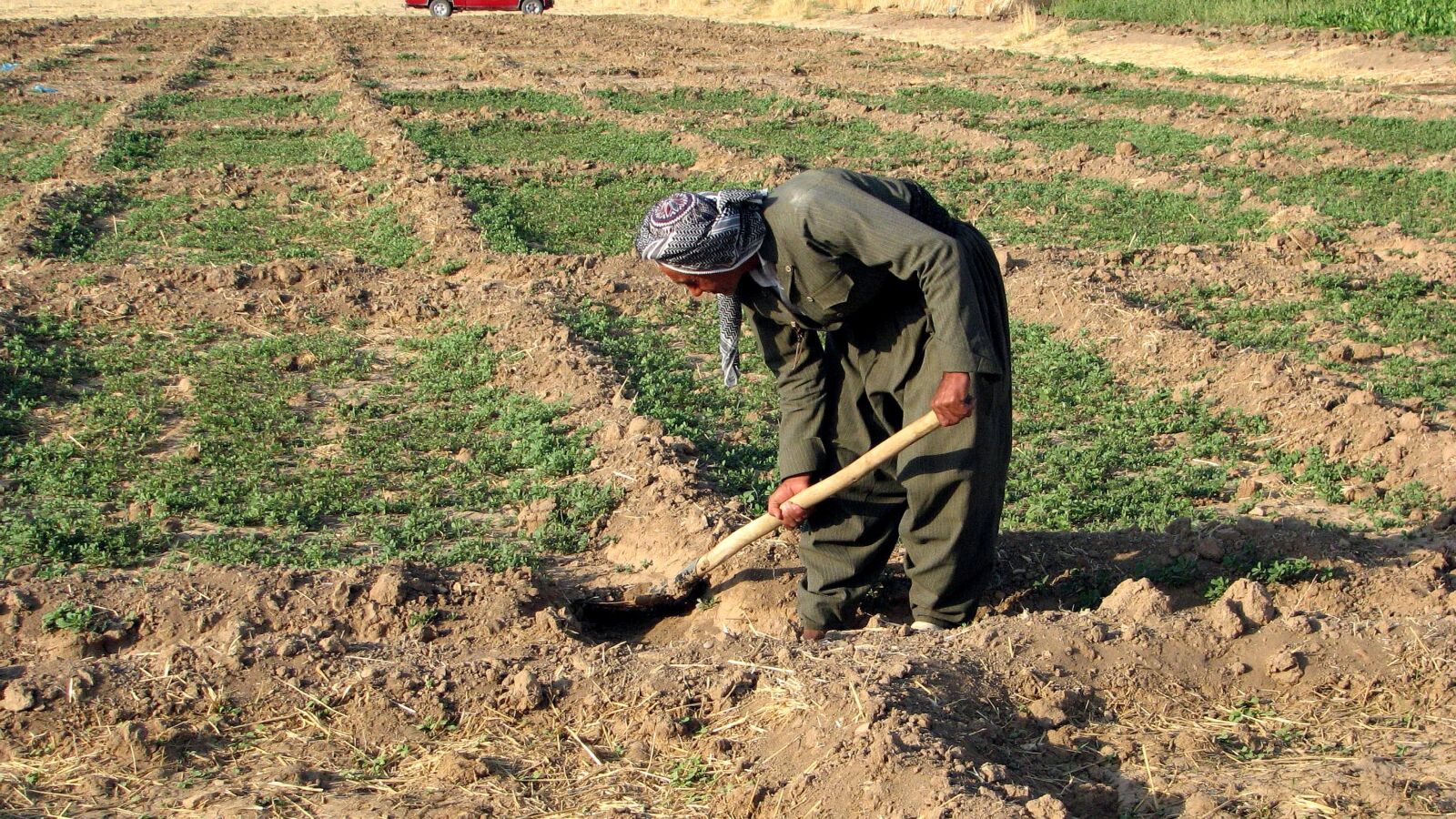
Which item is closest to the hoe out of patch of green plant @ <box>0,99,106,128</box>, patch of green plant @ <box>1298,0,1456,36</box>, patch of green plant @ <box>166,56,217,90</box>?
patch of green plant @ <box>0,99,106,128</box>

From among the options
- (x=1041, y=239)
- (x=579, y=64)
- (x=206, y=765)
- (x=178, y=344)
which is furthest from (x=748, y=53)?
→ (x=206, y=765)

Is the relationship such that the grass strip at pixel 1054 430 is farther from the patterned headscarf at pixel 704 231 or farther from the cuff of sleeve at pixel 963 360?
the patterned headscarf at pixel 704 231

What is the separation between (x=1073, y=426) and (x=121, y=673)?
14.1 feet

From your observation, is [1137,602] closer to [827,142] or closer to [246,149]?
[827,142]

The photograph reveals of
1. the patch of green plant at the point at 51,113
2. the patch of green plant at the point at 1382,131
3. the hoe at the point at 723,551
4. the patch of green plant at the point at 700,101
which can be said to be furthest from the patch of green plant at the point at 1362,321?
the patch of green plant at the point at 51,113

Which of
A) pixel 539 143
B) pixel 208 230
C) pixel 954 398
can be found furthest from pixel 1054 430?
pixel 539 143

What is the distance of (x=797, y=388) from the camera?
407 centimetres

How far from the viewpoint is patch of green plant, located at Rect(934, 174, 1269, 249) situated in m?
9.34

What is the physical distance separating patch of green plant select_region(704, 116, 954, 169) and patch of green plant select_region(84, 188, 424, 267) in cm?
396

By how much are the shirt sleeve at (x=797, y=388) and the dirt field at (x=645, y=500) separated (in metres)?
0.62

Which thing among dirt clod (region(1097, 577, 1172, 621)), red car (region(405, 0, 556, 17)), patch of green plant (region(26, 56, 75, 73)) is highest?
red car (region(405, 0, 556, 17))

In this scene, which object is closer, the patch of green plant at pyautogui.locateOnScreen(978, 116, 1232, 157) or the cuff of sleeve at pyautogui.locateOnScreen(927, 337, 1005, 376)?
the cuff of sleeve at pyautogui.locateOnScreen(927, 337, 1005, 376)

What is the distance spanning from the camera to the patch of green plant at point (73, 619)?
4.27 meters

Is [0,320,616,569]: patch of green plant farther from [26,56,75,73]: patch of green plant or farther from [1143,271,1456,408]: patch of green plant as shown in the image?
[26,56,75,73]: patch of green plant
